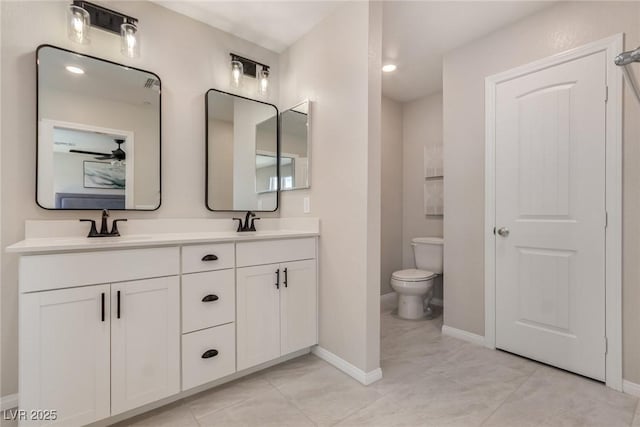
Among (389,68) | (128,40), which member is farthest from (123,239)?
(389,68)

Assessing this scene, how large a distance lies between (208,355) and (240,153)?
4.86ft

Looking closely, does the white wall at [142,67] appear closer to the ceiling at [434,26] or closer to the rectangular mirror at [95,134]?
the rectangular mirror at [95,134]

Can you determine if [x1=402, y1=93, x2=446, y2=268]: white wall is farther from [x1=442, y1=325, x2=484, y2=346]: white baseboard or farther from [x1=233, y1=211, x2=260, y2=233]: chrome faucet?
[x1=233, y1=211, x2=260, y2=233]: chrome faucet

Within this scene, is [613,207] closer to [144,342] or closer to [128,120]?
[144,342]

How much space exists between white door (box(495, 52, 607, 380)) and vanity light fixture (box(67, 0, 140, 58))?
8.65 ft

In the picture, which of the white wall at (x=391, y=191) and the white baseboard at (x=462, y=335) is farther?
the white wall at (x=391, y=191)

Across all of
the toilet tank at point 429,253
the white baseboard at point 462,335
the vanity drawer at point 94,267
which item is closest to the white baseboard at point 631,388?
the white baseboard at point 462,335

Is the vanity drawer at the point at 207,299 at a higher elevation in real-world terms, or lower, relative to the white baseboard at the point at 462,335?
higher

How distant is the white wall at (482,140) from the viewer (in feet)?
5.67

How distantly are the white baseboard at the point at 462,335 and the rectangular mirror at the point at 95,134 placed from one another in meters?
2.57

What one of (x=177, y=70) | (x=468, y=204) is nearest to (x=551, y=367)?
(x=468, y=204)

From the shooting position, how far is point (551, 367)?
206cm

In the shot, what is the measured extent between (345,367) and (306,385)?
0.98ft

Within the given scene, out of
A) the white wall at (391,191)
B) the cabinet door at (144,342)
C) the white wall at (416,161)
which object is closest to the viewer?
the cabinet door at (144,342)
